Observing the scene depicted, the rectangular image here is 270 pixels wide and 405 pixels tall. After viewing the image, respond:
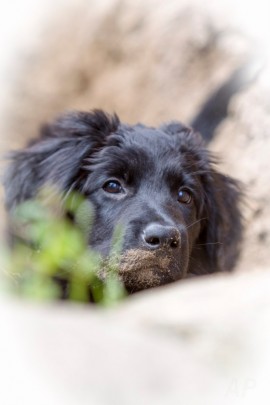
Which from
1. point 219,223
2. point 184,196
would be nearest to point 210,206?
point 219,223

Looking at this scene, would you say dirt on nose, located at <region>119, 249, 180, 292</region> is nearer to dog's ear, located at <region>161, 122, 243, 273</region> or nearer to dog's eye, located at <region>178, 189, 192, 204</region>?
dog's eye, located at <region>178, 189, 192, 204</region>

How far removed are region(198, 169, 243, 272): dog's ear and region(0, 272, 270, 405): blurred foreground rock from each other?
214cm

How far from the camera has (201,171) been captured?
3910 millimetres

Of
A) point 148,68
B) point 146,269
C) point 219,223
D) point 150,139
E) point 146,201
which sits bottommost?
point 146,269

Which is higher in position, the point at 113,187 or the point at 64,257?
the point at 113,187

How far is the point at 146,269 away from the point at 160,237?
0.18 meters

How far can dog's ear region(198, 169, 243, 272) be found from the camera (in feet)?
13.2

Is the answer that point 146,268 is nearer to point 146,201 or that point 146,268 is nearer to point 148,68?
point 146,201

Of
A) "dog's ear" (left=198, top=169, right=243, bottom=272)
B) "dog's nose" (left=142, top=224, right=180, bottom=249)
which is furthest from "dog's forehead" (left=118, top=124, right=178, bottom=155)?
"dog's nose" (left=142, top=224, right=180, bottom=249)

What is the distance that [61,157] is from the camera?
376 centimetres

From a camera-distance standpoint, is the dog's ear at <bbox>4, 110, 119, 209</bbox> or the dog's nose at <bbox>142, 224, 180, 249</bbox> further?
the dog's ear at <bbox>4, 110, 119, 209</bbox>

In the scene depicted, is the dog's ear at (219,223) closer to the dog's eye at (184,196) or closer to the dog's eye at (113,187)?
the dog's eye at (184,196)

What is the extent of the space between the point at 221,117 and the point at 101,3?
1640mm

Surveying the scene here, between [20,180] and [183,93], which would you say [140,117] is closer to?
[183,93]
